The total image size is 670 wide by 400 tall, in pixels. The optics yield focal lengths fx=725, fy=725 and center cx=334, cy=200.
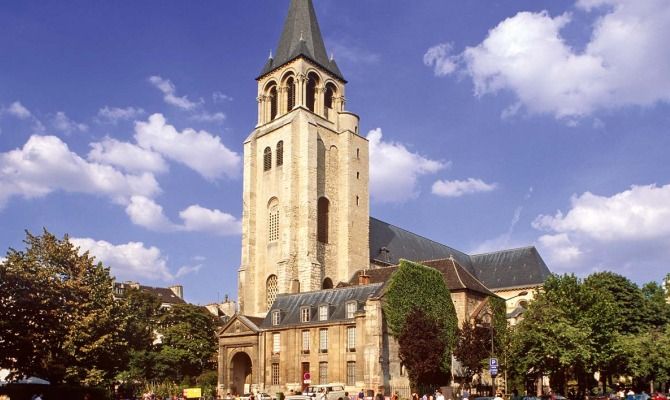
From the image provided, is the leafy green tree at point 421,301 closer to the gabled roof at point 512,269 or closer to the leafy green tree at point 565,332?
the leafy green tree at point 565,332

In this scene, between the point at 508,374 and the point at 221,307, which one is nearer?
the point at 508,374

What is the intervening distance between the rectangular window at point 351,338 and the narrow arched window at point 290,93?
91.1 ft

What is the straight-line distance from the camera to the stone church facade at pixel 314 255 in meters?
49.2

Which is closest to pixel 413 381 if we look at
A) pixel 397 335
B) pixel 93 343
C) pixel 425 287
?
pixel 397 335

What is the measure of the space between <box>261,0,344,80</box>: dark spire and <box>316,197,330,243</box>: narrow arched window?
45.1 ft

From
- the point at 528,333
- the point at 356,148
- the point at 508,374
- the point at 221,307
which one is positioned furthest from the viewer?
the point at 221,307

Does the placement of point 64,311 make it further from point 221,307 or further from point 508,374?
point 221,307

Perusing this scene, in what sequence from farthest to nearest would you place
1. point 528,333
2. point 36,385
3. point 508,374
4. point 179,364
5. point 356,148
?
point 356,148
point 179,364
point 508,374
point 528,333
point 36,385

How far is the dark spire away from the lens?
232 feet

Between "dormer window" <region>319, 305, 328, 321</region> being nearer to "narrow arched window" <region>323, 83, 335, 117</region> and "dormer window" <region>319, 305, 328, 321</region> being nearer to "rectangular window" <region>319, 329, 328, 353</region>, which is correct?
"rectangular window" <region>319, 329, 328, 353</region>

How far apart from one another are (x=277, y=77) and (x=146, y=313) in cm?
2624

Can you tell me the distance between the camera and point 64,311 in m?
40.7

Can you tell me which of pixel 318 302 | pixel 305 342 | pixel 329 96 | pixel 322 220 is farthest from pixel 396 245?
pixel 305 342

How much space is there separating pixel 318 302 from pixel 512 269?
3032 centimetres
